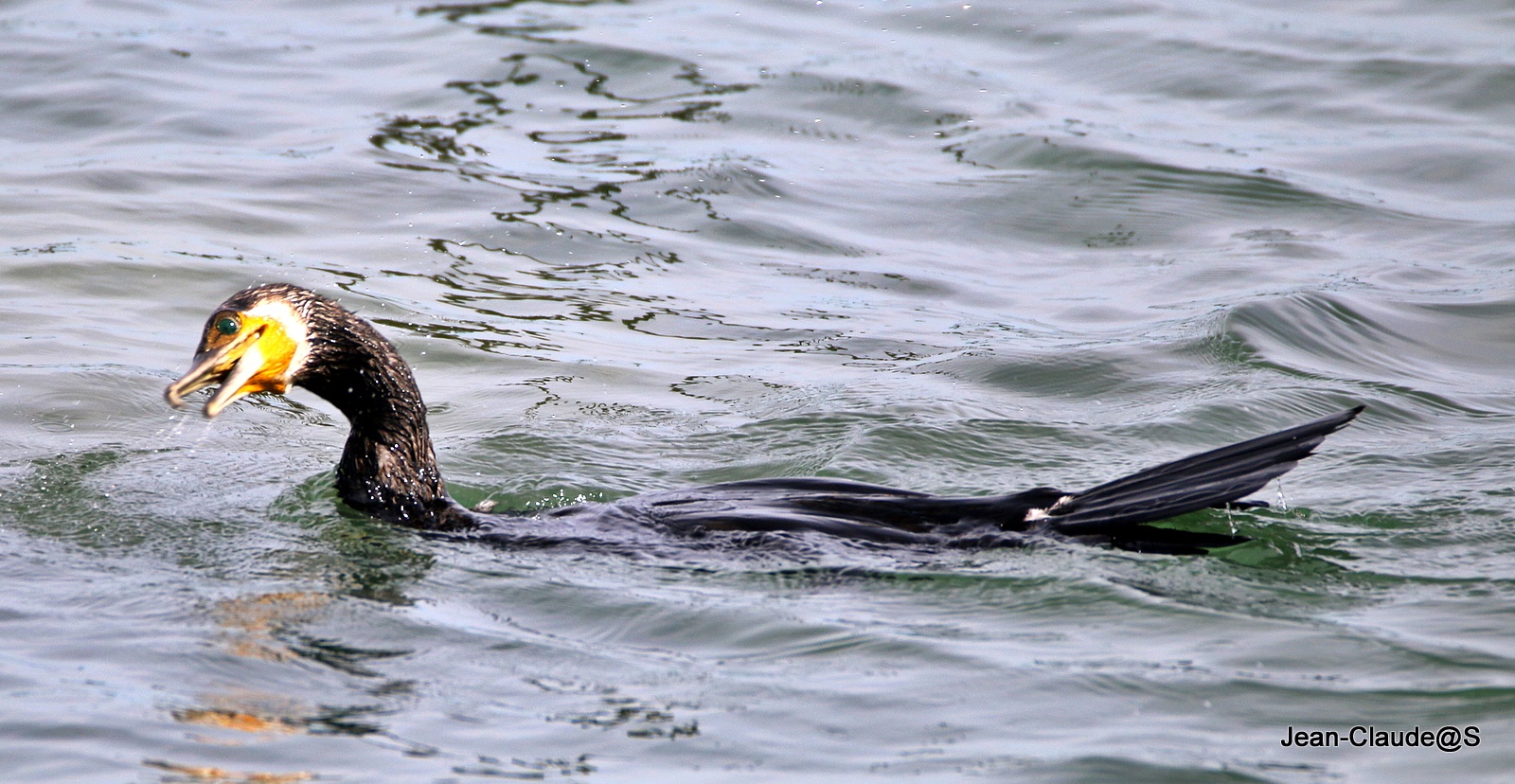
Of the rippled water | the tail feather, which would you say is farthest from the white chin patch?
the tail feather

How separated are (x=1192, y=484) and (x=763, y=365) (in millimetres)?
3268

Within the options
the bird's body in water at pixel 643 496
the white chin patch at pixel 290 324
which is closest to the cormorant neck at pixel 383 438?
the bird's body in water at pixel 643 496

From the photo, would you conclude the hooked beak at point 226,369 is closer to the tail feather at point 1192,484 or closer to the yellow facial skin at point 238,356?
the yellow facial skin at point 238,356

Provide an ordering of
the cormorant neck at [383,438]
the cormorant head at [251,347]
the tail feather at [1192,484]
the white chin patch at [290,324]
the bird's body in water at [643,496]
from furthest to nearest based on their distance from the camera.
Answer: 1. the cormorant neck at [383,438]
2. the white chin patch at [290,324]
3. the cormorant head at [251,347]
4. the bird's body in water at [643,496]
5. the tail feather at [1192,484]

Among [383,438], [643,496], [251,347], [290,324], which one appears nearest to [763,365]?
[643,496]

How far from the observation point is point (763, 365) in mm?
7719

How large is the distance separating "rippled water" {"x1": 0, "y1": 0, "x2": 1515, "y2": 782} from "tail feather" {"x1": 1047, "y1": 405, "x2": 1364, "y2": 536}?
0.59 ft

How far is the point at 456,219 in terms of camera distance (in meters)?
9.54

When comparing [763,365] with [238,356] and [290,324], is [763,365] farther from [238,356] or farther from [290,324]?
[238,356]

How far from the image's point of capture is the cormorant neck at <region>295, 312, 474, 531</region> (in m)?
5.30

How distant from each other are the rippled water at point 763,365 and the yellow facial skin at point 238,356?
599mm

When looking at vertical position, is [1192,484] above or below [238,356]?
below

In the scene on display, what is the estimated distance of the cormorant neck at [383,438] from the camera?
5.30 m

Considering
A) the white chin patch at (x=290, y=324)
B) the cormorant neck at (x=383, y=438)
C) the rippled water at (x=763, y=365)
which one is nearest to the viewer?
the rippled water at (x=763, y=365)
